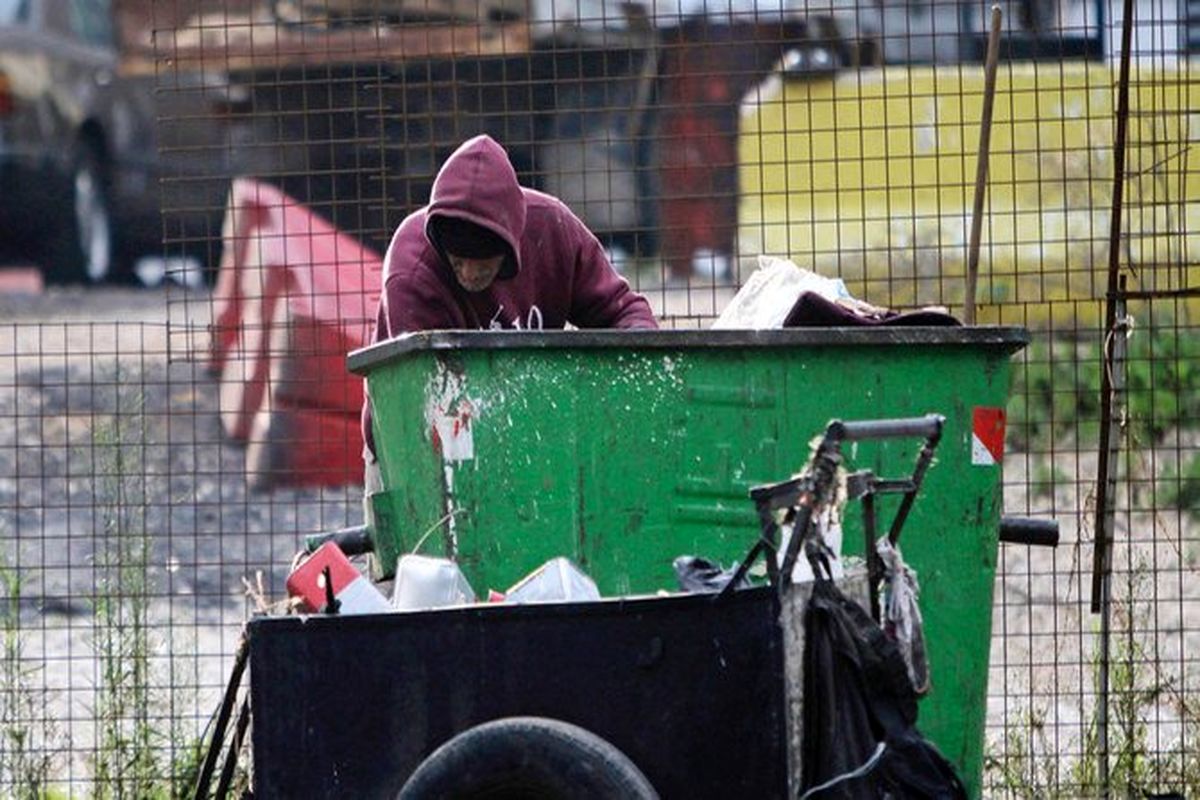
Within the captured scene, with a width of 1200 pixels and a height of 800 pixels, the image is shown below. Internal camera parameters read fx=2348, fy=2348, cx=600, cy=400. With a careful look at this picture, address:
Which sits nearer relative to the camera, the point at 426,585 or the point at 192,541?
the point at 426,585

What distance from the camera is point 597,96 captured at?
44.7 ft

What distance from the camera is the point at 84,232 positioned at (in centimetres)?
1659

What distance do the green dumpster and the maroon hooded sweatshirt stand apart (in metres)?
0.55

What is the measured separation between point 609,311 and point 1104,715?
6.48 ft

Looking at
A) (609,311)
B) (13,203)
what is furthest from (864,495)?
(13,203)

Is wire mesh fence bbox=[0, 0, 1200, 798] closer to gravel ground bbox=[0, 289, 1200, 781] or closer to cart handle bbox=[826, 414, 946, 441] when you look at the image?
gravel ground bbox=[0, 289, 1200, 781]

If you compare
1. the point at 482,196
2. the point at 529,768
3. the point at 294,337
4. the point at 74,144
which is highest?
the point at 74,144

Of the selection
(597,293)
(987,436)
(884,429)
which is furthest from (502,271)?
(884,429)

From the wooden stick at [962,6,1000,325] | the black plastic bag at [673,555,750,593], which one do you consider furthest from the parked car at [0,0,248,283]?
the black plastic bag at [673,555,750,593]

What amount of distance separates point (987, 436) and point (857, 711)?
1.18 metres

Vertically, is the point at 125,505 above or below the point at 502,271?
below

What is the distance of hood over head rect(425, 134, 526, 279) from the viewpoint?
17.7 ft

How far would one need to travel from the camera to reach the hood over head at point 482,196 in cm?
540

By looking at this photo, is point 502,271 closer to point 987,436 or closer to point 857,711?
point 987,436
